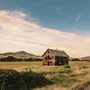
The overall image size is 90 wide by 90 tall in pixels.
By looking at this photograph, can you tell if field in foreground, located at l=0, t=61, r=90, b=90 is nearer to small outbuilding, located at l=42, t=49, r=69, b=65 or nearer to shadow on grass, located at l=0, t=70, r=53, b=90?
shadow on grass, located at l=0, t=70, r=53, b=90

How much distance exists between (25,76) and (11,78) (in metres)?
3.33

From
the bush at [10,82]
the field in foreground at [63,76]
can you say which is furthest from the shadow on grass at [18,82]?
the field in foreground at [63,76]

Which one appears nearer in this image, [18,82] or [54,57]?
[18,82]

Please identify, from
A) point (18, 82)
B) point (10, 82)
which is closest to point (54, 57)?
point (18, 82)

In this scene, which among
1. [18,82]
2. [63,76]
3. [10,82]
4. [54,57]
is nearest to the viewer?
[10,82]

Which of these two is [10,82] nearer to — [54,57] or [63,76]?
[63,76]

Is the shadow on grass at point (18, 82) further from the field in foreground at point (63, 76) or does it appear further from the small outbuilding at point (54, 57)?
the small outbuilding at point (54, 57)

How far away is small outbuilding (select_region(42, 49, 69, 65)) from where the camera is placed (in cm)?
8100

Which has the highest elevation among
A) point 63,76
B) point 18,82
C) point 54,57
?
point 54,57

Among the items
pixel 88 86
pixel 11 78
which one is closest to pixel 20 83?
pixel 11 78

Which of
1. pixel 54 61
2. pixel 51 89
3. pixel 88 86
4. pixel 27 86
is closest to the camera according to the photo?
pixel 88 86

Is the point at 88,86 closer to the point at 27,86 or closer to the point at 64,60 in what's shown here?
the point at 27,86

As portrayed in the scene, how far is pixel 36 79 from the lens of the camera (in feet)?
96.6

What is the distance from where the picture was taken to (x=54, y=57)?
265 ft
